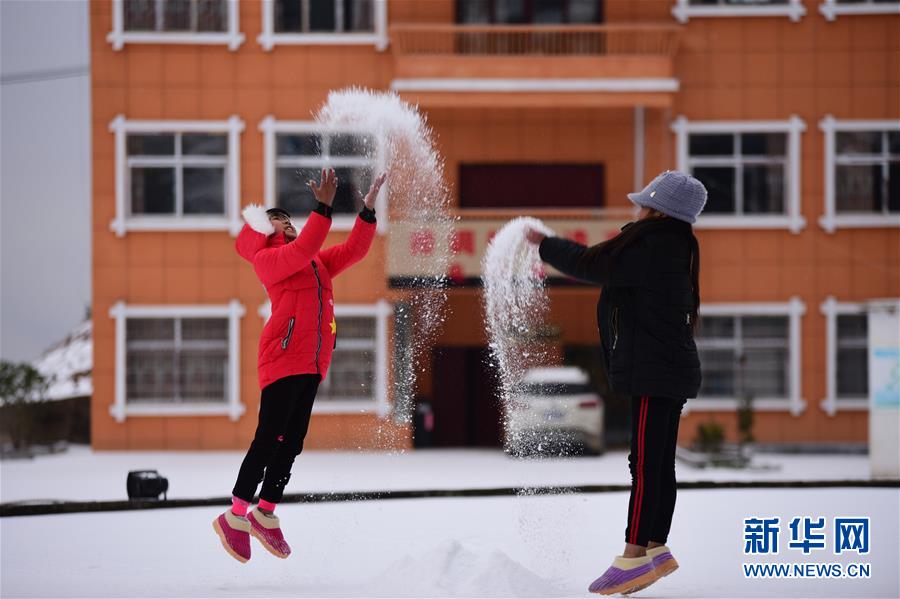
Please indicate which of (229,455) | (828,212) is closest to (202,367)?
(229,455)

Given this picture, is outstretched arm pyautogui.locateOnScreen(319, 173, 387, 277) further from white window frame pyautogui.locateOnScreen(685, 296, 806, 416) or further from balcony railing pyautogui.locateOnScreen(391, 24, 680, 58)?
white window frame pyautogui.locateOnScreen(685, 296, 806, 416)

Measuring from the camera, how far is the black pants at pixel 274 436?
7219 mm

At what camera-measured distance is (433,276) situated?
21656 mm

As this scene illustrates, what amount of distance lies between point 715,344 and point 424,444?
5.35 metres

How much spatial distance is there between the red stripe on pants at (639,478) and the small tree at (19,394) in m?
17.4

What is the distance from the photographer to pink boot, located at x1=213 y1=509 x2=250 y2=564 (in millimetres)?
7141

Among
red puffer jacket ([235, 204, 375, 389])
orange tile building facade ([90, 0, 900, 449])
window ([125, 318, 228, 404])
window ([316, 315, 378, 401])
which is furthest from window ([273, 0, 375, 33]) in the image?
red puffer jacket ([235, 204, 375, 389])

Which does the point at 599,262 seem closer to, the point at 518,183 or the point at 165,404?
the point at 518,183

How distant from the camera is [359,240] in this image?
24.3ft

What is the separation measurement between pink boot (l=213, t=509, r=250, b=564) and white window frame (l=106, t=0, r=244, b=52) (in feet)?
54.0

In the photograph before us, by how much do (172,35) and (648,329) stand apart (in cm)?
1765

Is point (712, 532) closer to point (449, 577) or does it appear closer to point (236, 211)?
point (449, 577)

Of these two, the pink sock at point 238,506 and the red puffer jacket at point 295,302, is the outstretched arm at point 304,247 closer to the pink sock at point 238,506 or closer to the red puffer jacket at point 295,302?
the red puffer jacket at point 295,302

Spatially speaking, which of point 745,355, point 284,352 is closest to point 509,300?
point 284,352
